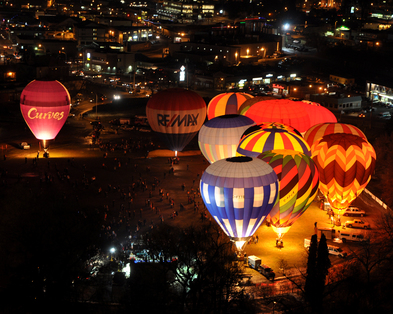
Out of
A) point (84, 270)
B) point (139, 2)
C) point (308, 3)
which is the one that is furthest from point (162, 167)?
point (139, 2)

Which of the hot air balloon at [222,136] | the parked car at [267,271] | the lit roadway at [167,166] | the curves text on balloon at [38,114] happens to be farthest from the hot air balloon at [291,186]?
the curves text on balloon at [38,114]

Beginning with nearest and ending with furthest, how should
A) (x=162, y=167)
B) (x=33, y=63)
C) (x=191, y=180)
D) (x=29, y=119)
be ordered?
1. (x=191, y=180)
2. (x=162, y=167)
3. (x=29, y=119)
4. (x=33, y=63)

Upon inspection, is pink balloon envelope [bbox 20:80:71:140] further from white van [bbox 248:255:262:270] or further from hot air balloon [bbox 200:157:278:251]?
white van [bbox 248:255:262:270]

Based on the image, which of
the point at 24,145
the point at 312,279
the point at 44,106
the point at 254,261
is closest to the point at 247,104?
the point at 44,106

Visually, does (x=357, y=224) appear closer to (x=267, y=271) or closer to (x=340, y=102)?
(x=267, y=271)

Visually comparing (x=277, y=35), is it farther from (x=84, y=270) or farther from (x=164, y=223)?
(x=84, y=270)
